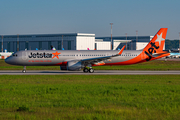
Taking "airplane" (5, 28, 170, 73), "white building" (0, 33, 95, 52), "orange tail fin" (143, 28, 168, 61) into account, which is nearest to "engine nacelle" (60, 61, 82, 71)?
"airplane" (5, 28, 170, 73)

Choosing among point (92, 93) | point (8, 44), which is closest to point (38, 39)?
point (8, 44)

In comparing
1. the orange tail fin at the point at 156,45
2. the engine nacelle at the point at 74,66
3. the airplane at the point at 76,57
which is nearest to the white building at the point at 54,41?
the airplane at the point at 76,57

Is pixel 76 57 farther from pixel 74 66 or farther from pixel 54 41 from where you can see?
pixel 54 41

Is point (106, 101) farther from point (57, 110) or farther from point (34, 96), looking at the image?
point (34, 96)

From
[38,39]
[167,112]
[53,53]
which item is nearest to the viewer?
[167,112]

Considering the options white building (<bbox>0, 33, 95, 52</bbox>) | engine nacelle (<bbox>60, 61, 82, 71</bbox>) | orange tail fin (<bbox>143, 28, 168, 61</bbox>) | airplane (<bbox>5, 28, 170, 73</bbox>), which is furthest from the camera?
white building (<bbox>0, 33, 95, 52</bbox>)

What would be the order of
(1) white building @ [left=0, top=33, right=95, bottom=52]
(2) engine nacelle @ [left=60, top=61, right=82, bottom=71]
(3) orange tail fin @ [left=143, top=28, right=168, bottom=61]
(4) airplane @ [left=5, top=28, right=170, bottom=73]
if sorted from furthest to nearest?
(1) white building @ [left=0, top=33, right=95, bottom=52] → (3) orange tail fin @ [left=143, top=28, right=168, bottom=61] → (4) airplane @ [left=5, top=28, right=170, bottom=73] → (2) engine nacelle @ [left=60, top=61, right=82, bottom=71]

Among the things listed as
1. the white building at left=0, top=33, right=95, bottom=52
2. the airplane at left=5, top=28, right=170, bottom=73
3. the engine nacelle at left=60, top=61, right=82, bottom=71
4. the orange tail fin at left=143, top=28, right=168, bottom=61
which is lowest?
the engine nacelle at left=60, top=61, right=82, bottom=71

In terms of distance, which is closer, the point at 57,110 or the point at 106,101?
the point at 57,110

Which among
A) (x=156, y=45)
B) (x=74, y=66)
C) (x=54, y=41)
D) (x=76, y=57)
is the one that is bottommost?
(x=74, y=66)

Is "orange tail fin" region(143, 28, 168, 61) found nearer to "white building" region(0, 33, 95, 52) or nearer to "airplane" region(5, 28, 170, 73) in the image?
"airplane" region(5, 28, 170, 73)

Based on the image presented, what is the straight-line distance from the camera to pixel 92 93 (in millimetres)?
18438

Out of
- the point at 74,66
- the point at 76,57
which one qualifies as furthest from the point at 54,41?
the point at 74,66

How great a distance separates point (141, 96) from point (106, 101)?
305cm
